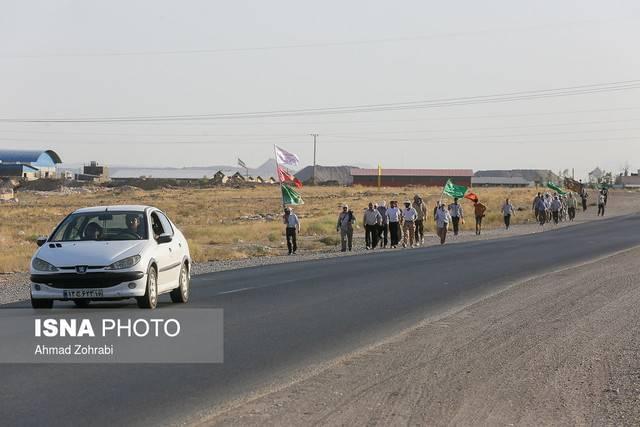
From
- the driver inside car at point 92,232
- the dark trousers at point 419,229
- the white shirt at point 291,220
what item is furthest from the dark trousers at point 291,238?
the driver inside car at point 92,232

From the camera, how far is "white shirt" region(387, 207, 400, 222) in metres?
37.3

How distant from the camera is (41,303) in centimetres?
1520

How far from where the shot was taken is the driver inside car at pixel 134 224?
625 inches

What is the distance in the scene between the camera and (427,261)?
28656mm

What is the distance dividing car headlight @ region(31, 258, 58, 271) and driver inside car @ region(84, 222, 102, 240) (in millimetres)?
888

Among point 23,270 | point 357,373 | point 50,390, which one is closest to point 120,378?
point 50,390

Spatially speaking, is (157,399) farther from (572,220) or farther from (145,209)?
(572,220)

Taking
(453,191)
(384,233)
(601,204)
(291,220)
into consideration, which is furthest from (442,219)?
(601,204)

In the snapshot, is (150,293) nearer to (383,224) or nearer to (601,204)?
(383,224)

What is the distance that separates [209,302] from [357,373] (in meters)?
6.90

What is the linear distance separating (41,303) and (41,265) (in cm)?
57

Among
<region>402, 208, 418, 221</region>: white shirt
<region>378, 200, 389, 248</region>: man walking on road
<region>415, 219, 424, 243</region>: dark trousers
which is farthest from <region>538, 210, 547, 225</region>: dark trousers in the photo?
<region>402, 208, 418, 221</region>: white shirt

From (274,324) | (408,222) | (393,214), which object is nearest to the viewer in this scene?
(274,324)

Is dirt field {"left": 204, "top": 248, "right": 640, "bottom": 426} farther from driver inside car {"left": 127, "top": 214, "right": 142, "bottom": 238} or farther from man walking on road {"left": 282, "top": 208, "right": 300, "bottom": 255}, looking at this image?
man walking on road {"left": 282, "top": 208, "right": 300, "bottom": 255}
